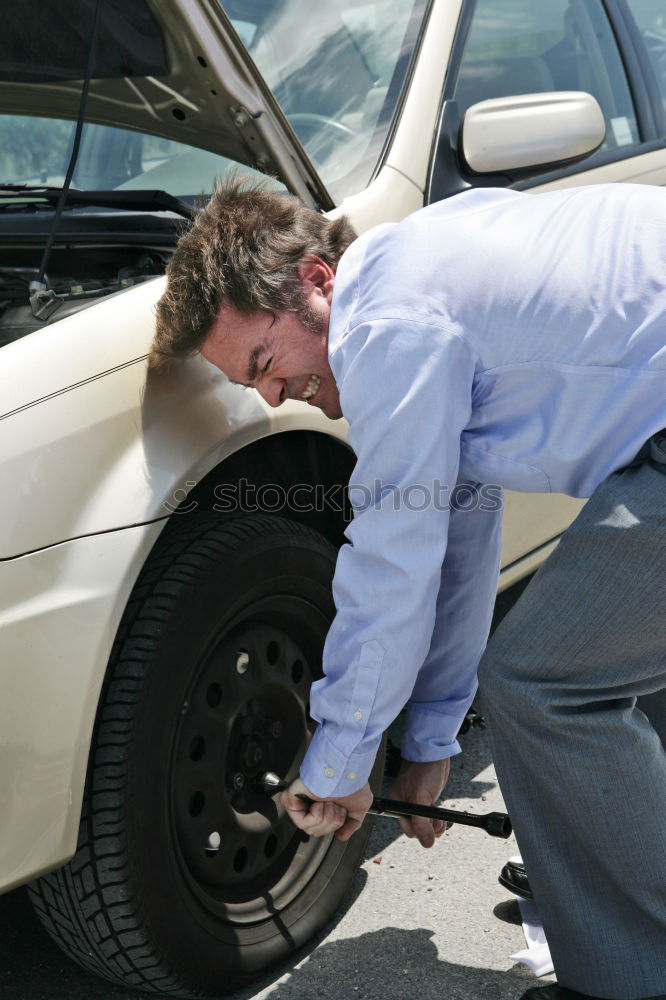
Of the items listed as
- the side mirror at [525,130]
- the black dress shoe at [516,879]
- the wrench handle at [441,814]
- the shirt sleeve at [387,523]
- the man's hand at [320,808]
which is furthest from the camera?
the side mirror at [525,130]

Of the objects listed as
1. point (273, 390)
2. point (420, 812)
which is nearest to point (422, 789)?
point (420, 812)

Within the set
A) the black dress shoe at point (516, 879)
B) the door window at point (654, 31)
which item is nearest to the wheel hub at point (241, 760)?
the black dress shoe at point (516, 879)

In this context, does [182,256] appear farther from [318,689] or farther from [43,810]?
[43,810]

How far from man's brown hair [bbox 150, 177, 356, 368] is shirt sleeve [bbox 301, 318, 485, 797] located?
17cm

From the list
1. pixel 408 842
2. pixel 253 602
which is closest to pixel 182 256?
pixel 253 602

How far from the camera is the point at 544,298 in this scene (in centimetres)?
157

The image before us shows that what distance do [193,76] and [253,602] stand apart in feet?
3.43

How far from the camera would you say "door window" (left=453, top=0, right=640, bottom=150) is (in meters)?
2.52

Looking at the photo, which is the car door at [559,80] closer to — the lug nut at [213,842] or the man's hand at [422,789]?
the man's hand at [422,789]

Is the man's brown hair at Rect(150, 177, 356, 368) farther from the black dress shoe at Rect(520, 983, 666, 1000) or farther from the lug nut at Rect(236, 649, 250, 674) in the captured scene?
the black dress shoe at Rect(520, 983, 666, 1000)

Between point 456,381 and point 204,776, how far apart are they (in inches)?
32.0

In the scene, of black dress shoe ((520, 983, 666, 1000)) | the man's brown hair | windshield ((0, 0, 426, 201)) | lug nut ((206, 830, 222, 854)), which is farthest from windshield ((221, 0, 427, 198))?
black dress shoe ((520, 983, 666, 1000))

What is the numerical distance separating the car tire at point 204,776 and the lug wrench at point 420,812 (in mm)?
31

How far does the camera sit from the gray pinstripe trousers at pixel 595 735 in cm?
160
